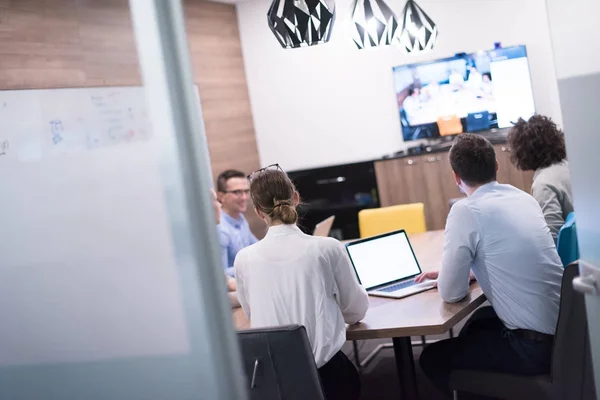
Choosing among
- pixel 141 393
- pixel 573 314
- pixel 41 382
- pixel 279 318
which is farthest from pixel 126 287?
pixel 573 314

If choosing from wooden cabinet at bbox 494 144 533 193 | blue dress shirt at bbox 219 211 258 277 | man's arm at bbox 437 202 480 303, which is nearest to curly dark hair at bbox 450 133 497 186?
man's arm at bbox 437 202 480 303

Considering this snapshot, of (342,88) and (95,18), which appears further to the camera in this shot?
(342,88)

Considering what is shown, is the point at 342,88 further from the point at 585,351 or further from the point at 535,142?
the point at 585,351

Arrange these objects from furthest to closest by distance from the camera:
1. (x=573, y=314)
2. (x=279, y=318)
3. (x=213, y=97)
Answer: (x=213, y=97) < (x=279, y=318) < (x=573, y=314)

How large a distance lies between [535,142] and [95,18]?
273 cm

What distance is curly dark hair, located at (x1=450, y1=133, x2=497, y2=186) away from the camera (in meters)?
2.99

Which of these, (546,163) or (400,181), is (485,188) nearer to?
(546,163)

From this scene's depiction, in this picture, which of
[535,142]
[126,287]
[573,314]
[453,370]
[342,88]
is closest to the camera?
[126,287]

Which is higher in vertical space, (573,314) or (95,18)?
(95,18)

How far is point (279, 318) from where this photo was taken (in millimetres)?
2752

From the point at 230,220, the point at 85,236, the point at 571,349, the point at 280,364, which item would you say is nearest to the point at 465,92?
the point at 230,220

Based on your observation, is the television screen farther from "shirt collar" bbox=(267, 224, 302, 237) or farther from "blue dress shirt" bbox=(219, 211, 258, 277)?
"shirt collar" bbox=(267, 224, 302, 237)

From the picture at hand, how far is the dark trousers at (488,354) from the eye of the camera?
9.21ft

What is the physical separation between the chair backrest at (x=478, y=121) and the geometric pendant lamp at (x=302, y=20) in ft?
13.1
